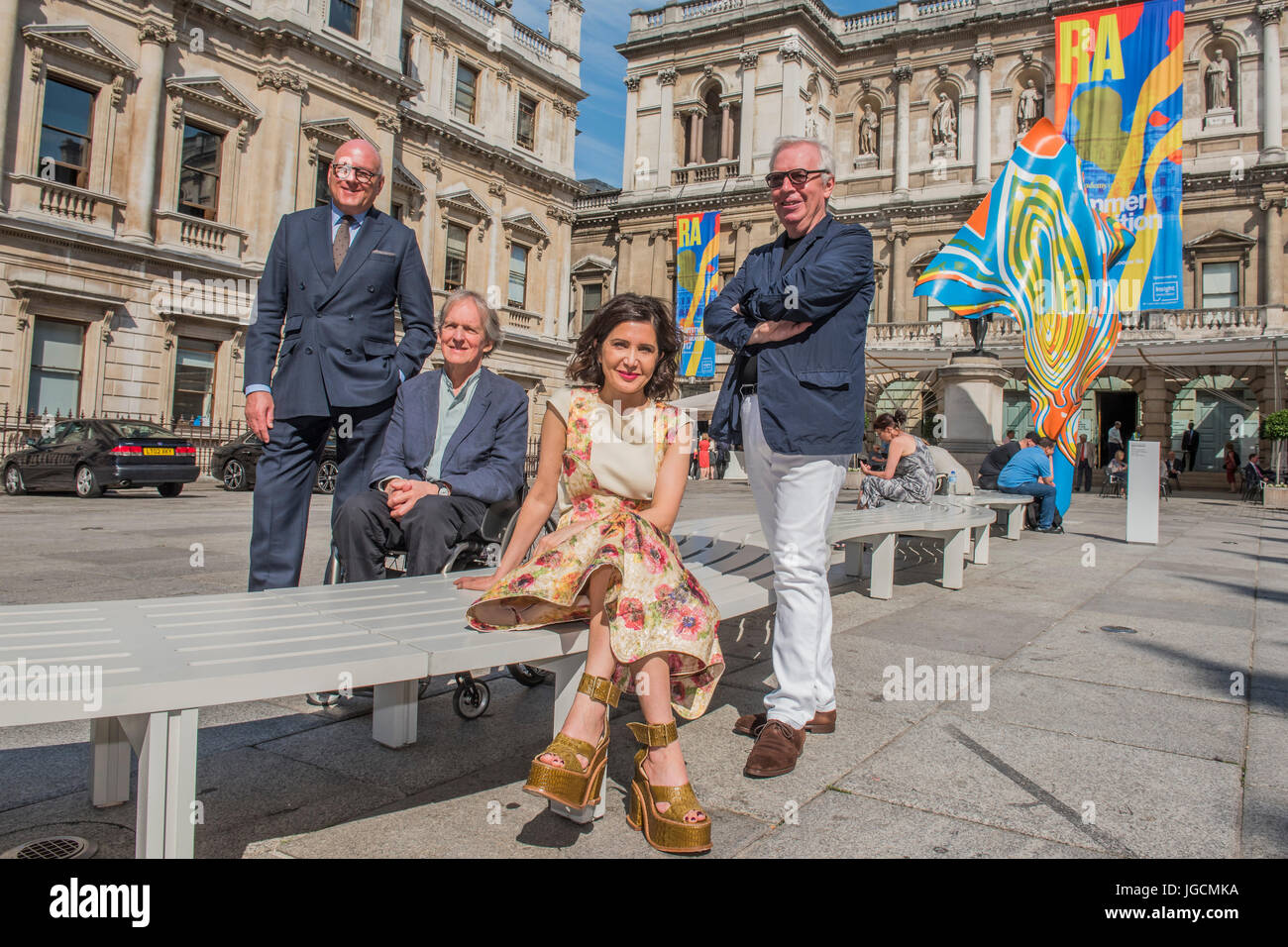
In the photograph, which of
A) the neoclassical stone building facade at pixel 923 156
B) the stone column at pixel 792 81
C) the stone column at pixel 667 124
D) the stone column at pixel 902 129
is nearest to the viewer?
the neoclassical stone building facade at pixel 923 156

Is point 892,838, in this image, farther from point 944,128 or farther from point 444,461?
point 944,128

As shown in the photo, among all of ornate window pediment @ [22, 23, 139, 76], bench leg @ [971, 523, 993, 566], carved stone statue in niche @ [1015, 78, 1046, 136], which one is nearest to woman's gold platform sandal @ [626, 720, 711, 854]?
bench leg @ [971, 523, 993, 566]

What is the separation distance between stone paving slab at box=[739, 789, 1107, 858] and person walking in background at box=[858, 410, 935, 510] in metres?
5.37

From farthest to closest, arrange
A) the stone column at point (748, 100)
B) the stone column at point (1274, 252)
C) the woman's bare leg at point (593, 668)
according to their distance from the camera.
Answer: the stone column at point (748, 100), the stone column at point (1274, 252), the woman's bare leg at point (593, 668)

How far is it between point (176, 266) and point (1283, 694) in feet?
66.6

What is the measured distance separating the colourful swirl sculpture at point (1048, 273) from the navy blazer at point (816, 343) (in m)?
9.01

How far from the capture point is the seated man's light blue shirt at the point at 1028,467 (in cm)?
1062

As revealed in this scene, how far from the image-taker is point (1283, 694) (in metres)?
3.52

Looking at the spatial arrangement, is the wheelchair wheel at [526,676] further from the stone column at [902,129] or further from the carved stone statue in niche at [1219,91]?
the carved stone statue in niche at [1219,91]

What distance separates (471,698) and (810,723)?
3.92 feet

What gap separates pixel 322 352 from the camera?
3.37 m

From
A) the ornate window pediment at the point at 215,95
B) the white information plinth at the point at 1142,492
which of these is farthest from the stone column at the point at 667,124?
the white information plinth at the point at 1142,492

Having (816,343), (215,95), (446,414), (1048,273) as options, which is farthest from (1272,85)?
(446,414)
